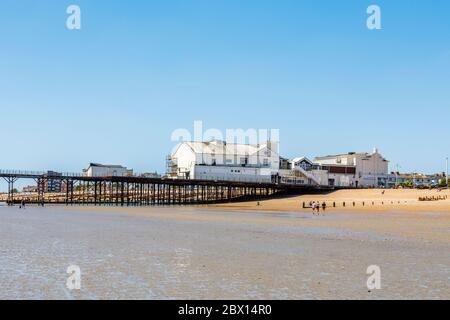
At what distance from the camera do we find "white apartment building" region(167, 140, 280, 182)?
8825cm

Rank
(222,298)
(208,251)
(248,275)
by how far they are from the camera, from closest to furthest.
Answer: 1. (222,298)
2. (248,275)
3. (208,251)

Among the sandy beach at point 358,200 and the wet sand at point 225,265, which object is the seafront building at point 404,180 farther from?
the wet sand at point 225,265

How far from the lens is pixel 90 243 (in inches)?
822

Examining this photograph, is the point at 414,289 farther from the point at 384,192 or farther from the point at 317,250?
the point at 384,192

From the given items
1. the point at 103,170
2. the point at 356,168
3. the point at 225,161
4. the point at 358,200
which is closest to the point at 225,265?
the point at 358,200

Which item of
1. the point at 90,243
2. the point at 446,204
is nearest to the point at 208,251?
the point at 90,243

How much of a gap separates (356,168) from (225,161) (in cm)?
2798

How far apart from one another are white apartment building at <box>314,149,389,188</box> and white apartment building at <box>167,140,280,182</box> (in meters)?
12.0

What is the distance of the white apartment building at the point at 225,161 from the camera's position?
88250 millimetres

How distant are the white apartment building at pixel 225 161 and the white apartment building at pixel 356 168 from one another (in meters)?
12.0

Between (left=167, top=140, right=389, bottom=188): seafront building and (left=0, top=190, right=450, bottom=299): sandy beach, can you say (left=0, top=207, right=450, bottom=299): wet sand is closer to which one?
(left=0, top=190, right=450, bottom=299): sandy beach

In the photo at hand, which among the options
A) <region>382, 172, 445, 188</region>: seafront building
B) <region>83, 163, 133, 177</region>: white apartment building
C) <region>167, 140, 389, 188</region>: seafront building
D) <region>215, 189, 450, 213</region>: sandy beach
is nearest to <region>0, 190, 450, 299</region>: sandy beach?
<region>215, 189, 450, 213</region>: sandy beach

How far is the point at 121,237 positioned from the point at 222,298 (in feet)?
45.4

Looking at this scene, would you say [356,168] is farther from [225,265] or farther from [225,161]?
[225,265]
